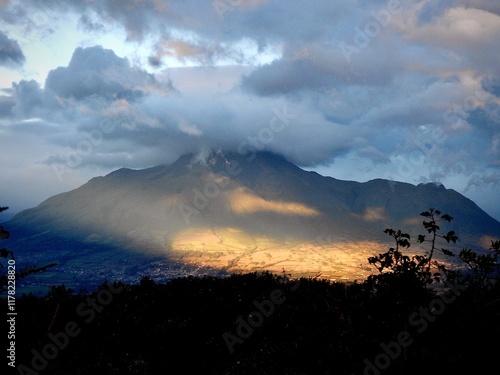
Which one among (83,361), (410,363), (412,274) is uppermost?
(412,274)

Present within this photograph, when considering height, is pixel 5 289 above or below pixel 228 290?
above

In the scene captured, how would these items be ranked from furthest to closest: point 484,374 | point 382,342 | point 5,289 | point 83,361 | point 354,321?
point 354,321 → point 83,361 → point 382,342 → point 484,374 → point 5,289

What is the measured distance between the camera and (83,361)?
713 centimetres

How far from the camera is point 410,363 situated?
A: 557cm

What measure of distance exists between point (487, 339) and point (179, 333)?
6.33 m

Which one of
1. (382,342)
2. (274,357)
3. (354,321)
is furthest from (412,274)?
(274,357)

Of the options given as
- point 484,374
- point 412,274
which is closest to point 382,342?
point 484,374

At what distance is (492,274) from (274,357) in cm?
619

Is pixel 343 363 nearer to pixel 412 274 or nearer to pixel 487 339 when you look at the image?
pixel 487 339

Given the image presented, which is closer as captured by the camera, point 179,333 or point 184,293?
point 179,333

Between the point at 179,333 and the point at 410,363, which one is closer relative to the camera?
the point at 410,363

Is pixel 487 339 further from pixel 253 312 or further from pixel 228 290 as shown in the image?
pixel 228 290

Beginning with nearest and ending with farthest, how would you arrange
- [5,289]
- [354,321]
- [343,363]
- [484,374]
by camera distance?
[5,289], [484,374], [343,363], [354,321]

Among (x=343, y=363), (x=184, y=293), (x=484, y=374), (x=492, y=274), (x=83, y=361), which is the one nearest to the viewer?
(x=484, y=374)
